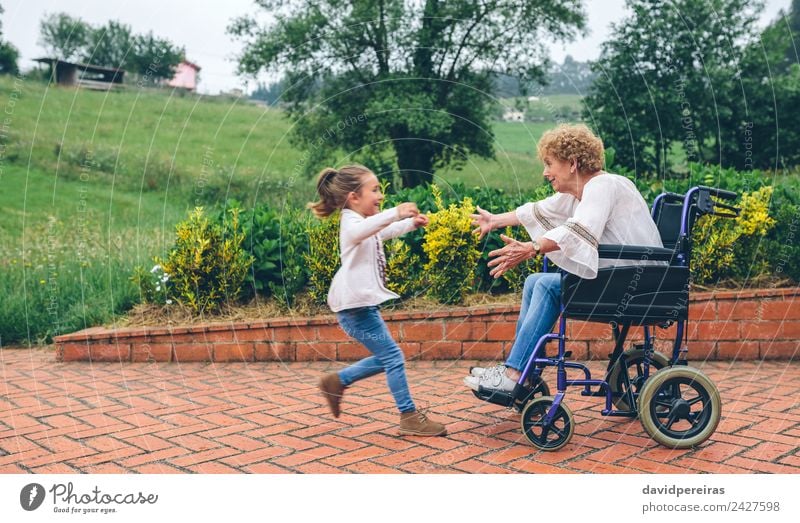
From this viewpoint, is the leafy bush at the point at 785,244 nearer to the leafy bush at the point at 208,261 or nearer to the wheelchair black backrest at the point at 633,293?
the wheelchair black backrest at the point at 633,293

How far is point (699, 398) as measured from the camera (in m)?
3.23

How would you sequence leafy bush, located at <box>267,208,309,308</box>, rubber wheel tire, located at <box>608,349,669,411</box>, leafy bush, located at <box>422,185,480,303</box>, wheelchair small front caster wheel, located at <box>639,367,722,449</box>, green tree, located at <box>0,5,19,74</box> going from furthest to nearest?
green tree, located at <box>0,5,19,74</box>
leafy bush, located at <box>267,208,309,308</box>
leafy bush, located at <box>422,185,480,303</box>
rubber wheel tire, located at <box>608,349,669,411</box>
wheelchair small front caster wheel, located at <box>639,367,722,449</box>

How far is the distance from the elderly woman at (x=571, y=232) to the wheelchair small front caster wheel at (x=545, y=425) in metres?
0.15

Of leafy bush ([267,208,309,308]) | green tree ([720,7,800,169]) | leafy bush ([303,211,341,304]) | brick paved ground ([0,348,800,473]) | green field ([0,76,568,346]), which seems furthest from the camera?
green tree ([720,7,800,169])

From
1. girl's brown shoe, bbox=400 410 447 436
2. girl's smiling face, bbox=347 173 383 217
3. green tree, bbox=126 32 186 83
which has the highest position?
green tree, bbox=126 32 186 83

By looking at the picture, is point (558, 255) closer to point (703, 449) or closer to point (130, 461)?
point (703, 449)

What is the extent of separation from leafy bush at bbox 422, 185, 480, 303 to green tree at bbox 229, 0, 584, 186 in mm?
5146

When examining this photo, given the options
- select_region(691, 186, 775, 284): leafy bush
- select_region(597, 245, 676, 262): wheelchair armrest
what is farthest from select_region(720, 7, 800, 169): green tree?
select_region(597, 245, 676, 262): wheelchair armrest

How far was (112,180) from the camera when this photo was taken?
15398mm

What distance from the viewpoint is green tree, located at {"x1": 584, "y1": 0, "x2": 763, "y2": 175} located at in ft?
31.2

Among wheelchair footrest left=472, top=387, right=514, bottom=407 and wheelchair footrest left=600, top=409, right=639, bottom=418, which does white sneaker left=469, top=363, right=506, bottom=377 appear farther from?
wheelchair footrest left=600, top=409, right=639, bottom=418

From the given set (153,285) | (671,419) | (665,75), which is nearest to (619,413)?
(671,419)

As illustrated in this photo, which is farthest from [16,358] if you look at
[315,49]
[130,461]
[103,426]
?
[315,49]

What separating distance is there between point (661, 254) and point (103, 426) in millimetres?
2665
